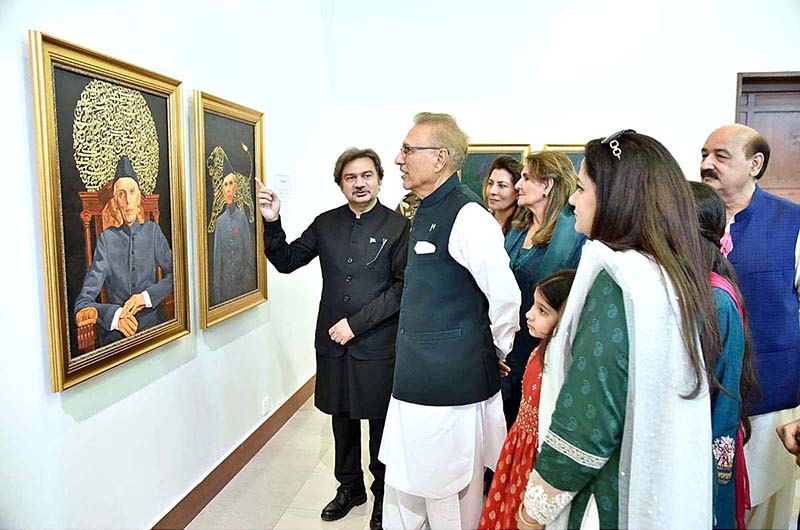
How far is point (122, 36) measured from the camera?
2.08 meters

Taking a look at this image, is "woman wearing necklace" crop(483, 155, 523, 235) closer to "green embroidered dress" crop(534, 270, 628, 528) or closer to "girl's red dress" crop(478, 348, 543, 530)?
"girl's red dress" crop(478, 348, 543, 530)

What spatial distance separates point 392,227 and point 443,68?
2.33 m

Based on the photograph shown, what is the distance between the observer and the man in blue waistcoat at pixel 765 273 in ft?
6.22

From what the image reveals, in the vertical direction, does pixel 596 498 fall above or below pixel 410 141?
below

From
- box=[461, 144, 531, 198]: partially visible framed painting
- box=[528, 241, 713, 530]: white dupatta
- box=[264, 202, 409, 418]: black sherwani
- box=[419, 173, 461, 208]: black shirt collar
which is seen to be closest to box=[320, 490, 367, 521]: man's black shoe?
box=[264, 202, 409, 418]: black sherwani

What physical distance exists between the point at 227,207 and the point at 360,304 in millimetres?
840

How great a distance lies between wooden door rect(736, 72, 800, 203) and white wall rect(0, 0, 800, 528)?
189mm

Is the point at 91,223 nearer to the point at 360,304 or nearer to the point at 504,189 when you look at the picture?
the point at 360,304

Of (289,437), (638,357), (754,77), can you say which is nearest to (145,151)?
(638,357)

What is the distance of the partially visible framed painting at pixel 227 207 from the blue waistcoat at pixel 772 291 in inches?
84.3

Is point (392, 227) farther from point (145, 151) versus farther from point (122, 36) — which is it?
point (122, 36)

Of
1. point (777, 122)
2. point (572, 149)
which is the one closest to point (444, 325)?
point (572, 149)

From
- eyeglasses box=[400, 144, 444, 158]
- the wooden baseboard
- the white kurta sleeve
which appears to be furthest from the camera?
the wooden baseboard

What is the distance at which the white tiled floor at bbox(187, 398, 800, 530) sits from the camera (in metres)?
2.67
